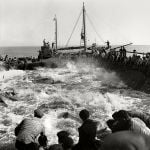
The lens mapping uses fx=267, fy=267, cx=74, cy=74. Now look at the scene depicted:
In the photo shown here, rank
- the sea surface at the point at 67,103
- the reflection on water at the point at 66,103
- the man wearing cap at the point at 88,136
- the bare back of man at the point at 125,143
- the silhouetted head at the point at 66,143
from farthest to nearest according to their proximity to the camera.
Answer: the reflection on water at the point at 66,103
the sea surface at the point at 67,103
the man wearing cap at the point at 88,136
the silhouetted head at the point at 66,143
the bare back of man at the point at 125,143

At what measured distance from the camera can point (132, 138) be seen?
3678 millimetres

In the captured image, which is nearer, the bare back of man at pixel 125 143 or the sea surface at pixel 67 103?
the bare back of man at pixel 125 143

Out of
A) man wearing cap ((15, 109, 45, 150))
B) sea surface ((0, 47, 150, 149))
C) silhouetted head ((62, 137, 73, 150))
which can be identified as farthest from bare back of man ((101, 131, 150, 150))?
sea surface ((0, 47, 150, 149))

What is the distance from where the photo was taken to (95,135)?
6.93 metres

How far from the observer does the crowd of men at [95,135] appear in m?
3.66

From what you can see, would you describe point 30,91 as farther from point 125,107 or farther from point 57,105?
point 125,107

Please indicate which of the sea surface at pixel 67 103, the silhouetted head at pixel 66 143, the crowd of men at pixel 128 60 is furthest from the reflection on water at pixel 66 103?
the silhouetted head at pixel 66 143

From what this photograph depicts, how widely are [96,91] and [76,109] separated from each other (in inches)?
214

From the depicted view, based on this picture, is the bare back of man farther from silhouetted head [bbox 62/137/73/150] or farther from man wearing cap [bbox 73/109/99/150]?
man wearing cap [bbox 73/109/99/150]

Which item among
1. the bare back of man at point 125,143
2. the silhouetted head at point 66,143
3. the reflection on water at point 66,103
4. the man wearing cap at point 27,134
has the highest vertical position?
the bare back of man at point 125,143

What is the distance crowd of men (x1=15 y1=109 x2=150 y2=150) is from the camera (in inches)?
144

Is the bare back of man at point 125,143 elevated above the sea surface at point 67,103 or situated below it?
above

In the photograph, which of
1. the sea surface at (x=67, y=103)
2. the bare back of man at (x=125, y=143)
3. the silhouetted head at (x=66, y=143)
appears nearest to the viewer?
the bare back of man at (x=125, y=143)

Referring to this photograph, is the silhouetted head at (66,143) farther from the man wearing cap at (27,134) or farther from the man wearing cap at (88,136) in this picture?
the man wearing cap at (27,134)
